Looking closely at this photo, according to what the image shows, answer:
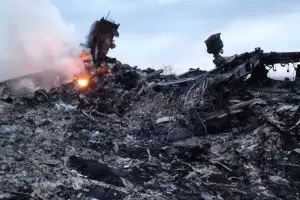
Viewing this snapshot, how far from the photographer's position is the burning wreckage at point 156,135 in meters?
7.40

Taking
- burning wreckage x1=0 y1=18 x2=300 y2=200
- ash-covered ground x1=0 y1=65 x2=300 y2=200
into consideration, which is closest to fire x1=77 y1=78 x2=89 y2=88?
burning wreckage x1=0 y1=18 x2=300 y2=200

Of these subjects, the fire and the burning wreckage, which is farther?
the fire

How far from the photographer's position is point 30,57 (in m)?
23.8

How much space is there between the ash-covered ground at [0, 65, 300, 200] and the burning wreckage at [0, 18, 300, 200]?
0.09ft

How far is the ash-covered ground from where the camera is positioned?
24.0 ft

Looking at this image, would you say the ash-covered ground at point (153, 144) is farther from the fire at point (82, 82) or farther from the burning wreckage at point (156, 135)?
the fire at point (82, 82)

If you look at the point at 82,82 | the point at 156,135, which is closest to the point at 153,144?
the point at 156,135

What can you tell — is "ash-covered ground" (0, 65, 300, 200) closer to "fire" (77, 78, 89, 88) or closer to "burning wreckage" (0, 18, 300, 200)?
"burning wreckage" (0, 18, 300, 200)

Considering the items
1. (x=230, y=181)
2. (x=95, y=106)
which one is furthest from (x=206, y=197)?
(x=95, y=106)

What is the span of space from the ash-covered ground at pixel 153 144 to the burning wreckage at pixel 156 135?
0.03m

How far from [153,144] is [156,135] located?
0.78 m

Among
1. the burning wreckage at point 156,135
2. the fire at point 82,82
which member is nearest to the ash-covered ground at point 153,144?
the burning wreckage at point 156,135

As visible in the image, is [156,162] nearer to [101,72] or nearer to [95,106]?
[95,106]

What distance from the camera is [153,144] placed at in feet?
34.5
